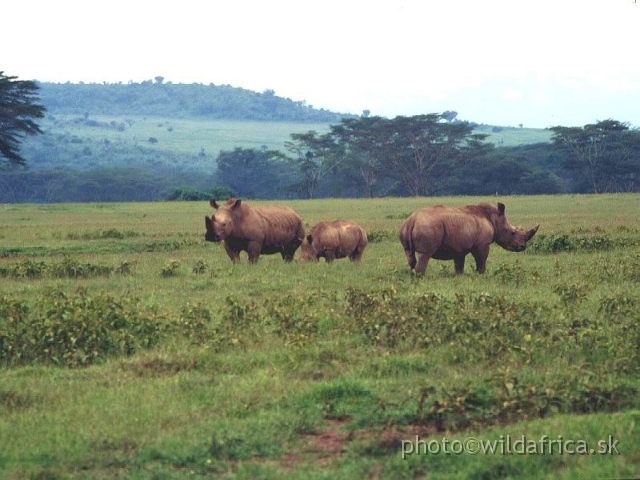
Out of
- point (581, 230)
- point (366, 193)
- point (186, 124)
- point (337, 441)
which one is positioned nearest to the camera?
point (337, 441)

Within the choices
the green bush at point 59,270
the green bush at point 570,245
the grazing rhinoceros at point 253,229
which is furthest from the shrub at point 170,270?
the green bush at point 570,245

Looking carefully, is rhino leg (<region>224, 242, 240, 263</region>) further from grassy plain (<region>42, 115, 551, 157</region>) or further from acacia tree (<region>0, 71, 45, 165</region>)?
grassy plain (<region>42, 115, 551, 157</region>)

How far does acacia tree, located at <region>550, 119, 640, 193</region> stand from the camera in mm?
68312

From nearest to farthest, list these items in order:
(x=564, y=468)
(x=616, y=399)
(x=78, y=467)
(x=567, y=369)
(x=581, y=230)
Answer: (x=564, y=468)
(x=78, y=467)
(x=616, y=399)
(x=567, y=369)
(x=581, y=230)

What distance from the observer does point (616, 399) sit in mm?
7789

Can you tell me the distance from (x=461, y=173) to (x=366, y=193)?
31.9ft

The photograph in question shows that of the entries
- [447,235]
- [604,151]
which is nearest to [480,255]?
[447,235]

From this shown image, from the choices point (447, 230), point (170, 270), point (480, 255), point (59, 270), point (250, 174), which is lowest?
point (250, 174)

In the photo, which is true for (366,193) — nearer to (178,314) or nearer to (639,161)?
(639,161)

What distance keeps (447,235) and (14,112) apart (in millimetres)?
29290

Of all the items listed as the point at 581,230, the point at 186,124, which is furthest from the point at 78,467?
the point at 186,124

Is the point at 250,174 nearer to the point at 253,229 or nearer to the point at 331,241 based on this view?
the point at 331,241

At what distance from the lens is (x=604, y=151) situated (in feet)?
227

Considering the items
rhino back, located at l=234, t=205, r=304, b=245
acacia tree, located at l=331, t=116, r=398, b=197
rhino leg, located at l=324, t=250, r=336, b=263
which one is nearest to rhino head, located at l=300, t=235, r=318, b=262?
rhino leg, located at l=324, t=250, r=336, b=263
